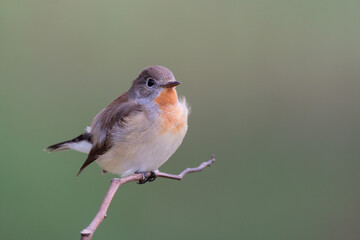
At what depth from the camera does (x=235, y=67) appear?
518 centimetres

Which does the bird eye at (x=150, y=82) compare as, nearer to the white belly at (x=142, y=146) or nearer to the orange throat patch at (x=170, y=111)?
the orange throat patch at (x=170, y=111)

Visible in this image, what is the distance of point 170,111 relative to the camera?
2.71 m

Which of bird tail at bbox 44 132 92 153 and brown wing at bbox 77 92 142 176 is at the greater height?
brown wing at bbox 77 92 142 176

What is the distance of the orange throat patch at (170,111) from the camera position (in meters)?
2.66

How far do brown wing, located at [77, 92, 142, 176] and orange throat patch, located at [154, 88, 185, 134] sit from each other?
13 cm

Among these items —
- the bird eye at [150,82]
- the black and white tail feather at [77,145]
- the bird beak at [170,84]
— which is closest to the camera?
the bird beak at [170,84]

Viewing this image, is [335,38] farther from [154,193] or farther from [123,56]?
[154,193]

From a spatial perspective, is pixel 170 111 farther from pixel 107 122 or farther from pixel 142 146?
pixel 107 122

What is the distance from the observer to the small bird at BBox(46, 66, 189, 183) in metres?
2.65

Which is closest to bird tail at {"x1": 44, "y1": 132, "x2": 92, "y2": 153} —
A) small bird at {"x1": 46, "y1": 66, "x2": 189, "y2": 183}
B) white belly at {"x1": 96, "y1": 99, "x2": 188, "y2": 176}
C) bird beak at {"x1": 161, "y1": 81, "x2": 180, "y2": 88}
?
Answer: small bird at {"x1": 46, "y1": 66, "x2": 189, "y2": 183}

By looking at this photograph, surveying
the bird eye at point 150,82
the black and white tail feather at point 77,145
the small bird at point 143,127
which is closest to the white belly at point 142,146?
the small bird at point 143,127

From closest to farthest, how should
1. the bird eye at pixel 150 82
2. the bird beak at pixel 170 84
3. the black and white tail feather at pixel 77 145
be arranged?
the bird beak at pixel 170 84 < the bird eye at pixel 150 82 < the black and white tail feather at pixel 77 145

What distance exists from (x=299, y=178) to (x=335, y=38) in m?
1.76

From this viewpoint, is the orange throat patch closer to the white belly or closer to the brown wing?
the white belly
